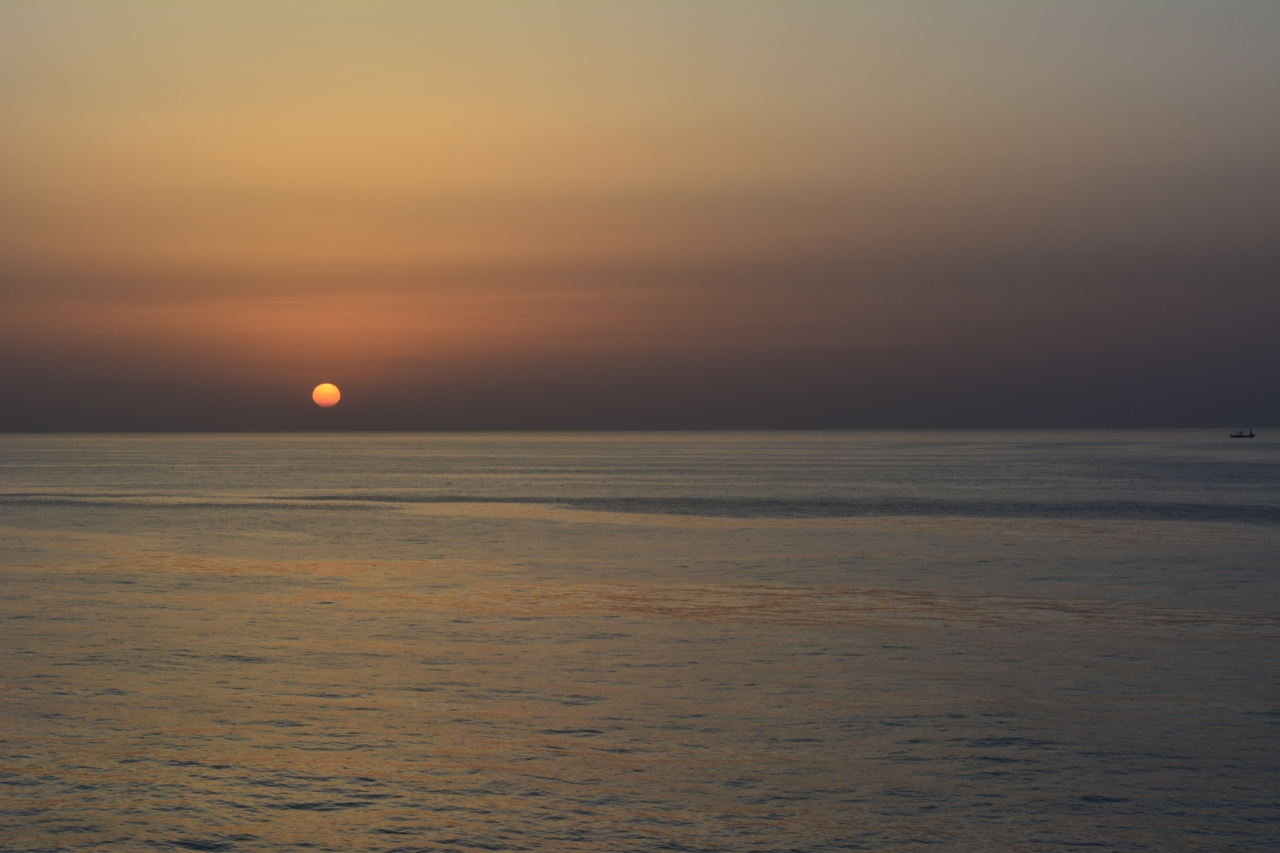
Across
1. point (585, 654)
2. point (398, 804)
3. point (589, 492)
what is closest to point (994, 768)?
point (398, 804)

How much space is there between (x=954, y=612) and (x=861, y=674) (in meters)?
7.34

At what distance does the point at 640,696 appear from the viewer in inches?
648

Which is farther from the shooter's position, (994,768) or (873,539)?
(873,539)

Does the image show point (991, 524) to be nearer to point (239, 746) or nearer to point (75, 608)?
point (75, 608)

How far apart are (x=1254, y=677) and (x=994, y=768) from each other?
6.99 meters

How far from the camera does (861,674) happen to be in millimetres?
17938

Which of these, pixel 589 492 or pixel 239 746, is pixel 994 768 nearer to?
pixel 239 746

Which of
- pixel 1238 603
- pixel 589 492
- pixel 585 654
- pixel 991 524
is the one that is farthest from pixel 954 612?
pixel 589 492

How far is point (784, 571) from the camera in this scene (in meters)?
32.2

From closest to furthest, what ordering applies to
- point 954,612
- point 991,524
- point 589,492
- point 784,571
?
point 954,612 → point 784,571 → point 991,524 → point 589,492

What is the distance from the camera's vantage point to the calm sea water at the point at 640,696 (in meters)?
11.3

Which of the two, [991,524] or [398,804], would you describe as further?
[991,524]

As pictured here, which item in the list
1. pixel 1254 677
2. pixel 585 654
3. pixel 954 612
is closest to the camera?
pixel 1254 677

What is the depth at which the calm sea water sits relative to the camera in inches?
443
